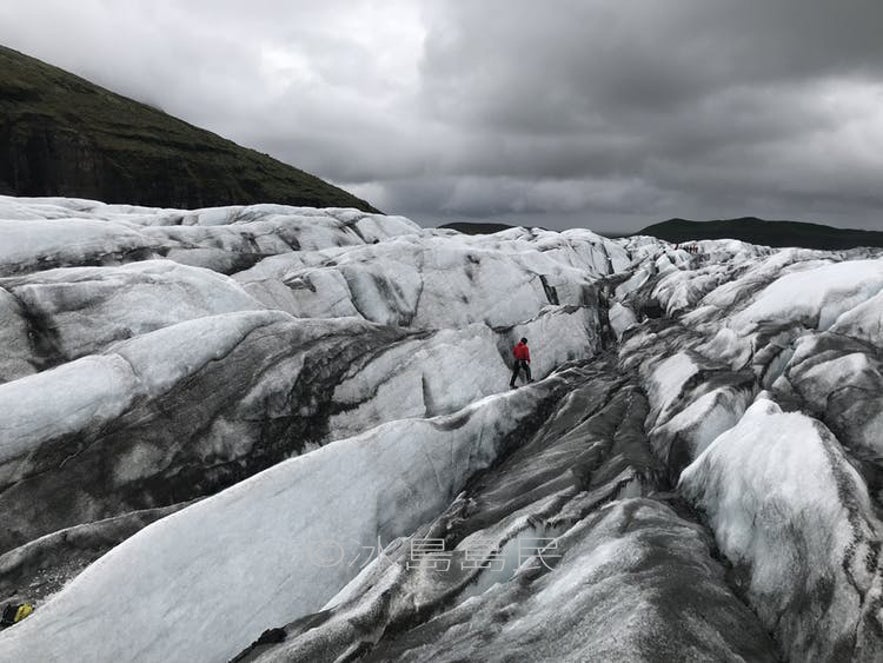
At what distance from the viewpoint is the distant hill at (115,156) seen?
114m

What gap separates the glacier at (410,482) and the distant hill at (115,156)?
106 meters

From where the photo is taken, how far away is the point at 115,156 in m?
127

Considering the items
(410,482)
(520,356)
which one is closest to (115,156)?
(520,356)

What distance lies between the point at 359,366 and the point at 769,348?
1619cm

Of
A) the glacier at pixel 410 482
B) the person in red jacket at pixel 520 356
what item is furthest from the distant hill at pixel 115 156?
the person in red jacket at pixel 520 356

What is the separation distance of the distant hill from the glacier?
348ft

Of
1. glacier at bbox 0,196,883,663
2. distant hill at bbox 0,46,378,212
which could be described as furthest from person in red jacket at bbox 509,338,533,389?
distant hill at bbox 0,46,378,212

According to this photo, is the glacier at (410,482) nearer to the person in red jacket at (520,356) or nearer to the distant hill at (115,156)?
the person in red jacket at (520,356)

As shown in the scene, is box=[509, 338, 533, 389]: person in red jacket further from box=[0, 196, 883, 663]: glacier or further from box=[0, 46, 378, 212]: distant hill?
box=[0, 46, 378, 212]: distant hill

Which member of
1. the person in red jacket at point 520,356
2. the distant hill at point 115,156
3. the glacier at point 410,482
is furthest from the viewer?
the distant hill at point 115,156

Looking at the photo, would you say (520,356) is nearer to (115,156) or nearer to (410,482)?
(410,482)

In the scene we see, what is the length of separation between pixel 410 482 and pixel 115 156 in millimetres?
138254

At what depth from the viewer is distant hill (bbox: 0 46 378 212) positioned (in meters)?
114

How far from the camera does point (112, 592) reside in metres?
11.8
